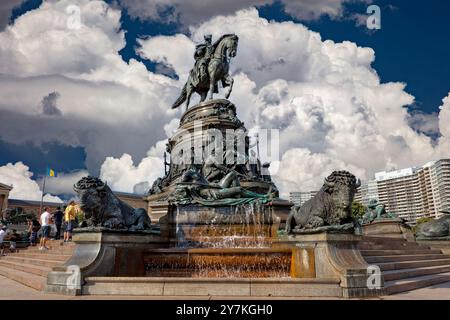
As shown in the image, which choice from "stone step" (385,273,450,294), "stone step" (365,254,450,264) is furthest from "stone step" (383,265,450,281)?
"stone step" (365,254,450,264)

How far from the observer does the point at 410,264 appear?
484 inches

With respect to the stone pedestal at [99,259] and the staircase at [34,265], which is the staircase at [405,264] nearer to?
the stone pedestal at [99,259]

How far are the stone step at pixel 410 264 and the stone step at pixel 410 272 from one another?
11.4 inches

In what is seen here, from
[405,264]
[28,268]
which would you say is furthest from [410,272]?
[28,268]

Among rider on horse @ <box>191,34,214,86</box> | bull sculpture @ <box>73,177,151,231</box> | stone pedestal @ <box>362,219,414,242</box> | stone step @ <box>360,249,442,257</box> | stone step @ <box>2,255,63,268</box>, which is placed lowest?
stone step @ <box>2,255,63,268</box>

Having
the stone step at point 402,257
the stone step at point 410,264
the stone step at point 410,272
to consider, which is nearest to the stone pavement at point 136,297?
the stone step at point 410,272

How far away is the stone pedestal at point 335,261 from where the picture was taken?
7953mm

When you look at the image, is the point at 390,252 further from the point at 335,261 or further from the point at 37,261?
the point at 37,261

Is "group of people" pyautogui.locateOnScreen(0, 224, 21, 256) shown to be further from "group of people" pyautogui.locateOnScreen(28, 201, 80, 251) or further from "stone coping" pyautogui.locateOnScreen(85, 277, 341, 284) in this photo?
"stone coping" pyautogui.locateOnScreen(85, 277, 341, 284)

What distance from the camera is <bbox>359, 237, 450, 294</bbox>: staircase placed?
949 centimetres

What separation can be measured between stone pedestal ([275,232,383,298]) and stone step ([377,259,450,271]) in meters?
2.38

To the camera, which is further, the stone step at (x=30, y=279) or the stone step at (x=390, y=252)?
the stone step at (x=390, y=252)
